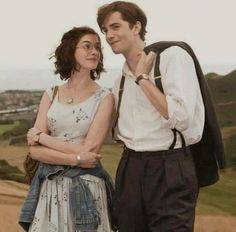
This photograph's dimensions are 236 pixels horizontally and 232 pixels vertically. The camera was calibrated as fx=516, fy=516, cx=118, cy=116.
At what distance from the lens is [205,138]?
180 centimetres

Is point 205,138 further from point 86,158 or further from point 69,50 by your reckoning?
point 69,50

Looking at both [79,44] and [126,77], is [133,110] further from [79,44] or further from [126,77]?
[79,44]

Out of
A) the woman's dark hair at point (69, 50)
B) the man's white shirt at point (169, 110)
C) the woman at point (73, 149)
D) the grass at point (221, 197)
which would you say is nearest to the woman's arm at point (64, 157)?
the woman at point (73, 149)

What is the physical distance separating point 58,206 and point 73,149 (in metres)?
0.22

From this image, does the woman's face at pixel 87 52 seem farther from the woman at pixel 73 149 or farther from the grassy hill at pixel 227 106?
the grassy hill at pixel 227 106

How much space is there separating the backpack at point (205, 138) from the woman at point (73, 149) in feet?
0.49

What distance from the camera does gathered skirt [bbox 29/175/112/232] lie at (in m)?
1.93

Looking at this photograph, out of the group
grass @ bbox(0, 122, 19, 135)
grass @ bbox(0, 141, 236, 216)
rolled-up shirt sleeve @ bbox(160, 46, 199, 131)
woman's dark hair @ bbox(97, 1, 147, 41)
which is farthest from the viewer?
grass @ bbox(0, 122, 19, 135)

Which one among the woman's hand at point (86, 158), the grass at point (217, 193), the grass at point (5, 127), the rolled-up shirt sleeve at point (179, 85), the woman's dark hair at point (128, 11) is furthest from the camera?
the grass at point (5, 127)

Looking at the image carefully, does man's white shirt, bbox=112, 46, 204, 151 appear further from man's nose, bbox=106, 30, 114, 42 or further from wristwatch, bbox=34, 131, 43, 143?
wristwatch, bbox=34, 131, 43, 143

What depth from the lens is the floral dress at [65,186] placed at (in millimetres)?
1933

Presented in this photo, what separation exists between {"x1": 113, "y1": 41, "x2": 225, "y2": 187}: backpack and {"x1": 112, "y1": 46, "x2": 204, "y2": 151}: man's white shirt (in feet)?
0.08

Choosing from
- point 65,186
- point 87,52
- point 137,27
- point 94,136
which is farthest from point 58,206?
point 137,27

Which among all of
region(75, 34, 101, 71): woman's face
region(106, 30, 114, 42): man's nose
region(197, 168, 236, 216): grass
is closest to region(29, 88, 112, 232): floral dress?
region(75, 34, 101, 71): woman's face
